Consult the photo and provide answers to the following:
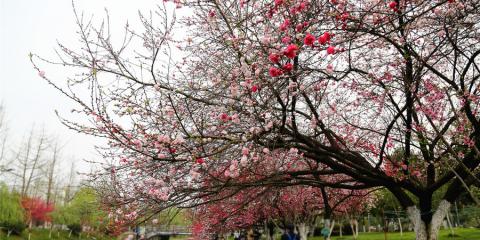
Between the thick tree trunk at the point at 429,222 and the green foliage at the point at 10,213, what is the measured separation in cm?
3074

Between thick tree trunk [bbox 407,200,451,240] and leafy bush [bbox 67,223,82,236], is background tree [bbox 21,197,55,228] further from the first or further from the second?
thick tree trunk [bbox 407,200,451,240]

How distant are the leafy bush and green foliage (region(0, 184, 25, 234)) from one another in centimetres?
894

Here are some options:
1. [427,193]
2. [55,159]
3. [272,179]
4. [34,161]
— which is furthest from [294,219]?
[55,159]

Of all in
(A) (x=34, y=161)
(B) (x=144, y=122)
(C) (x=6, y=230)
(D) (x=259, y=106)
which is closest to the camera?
→ (D) (x=259, y=106)

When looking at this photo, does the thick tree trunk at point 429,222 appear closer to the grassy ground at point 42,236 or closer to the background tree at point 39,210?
the grassy ground at point 42,236

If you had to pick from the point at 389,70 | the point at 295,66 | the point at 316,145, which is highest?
the point at 389,70

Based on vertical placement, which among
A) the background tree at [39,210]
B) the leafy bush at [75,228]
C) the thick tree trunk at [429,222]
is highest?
the background tree at [39,210]

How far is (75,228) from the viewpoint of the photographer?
138 ft

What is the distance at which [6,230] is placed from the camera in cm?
3138

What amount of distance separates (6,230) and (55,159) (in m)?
13.3

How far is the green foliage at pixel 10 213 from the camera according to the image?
3075 cm

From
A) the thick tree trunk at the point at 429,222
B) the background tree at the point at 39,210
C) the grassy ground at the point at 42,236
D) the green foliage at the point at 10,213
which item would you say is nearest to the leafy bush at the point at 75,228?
the grassy ground at the point at 42,236

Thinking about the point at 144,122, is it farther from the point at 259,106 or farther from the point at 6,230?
the point at 6,230

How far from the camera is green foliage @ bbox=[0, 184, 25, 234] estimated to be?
30.8m
